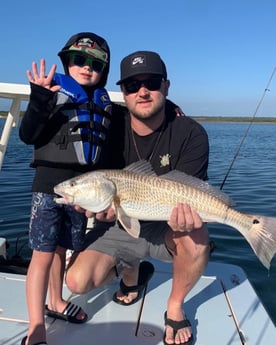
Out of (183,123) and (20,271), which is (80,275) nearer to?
(20,271)

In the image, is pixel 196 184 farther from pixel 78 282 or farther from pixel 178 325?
pixel 78 282

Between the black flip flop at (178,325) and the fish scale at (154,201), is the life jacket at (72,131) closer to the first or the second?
the fish scale at (154,201)

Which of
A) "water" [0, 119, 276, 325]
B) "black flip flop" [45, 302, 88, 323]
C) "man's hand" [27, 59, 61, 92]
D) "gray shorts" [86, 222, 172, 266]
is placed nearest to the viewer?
"man's hand" [27, 59, 61, 92]

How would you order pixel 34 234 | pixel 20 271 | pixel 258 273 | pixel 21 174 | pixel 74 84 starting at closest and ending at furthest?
1. pixel 34 234
2. pixel 74 84
3. pixel 20 271
4. pixel 258 273
5. pixel 21 174

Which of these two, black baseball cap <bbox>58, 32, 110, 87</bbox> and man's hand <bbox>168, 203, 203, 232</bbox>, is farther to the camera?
black baseball cap <bbox>58, 32, 110, 87</bbox>

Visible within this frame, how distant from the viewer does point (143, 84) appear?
3.81 m

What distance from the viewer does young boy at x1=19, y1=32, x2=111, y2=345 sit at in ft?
10.7

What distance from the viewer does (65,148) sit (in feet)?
11.4

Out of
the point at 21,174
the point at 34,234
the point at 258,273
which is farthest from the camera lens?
the point at 21,174

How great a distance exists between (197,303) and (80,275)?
120 centimetres

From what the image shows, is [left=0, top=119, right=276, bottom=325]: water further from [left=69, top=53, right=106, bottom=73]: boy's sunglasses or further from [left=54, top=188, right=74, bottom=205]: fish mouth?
[left=69, top=53, right=106, bottom=73]: boy's sunglasses

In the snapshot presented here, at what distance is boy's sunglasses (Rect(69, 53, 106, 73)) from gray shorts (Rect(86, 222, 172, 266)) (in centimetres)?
157

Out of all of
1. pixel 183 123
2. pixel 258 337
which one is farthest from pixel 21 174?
pixel 258 337

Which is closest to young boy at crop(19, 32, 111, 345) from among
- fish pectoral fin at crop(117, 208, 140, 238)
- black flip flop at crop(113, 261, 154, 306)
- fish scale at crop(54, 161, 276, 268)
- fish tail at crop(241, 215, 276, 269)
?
fish scale at crop(54, 161, 276, 268)
